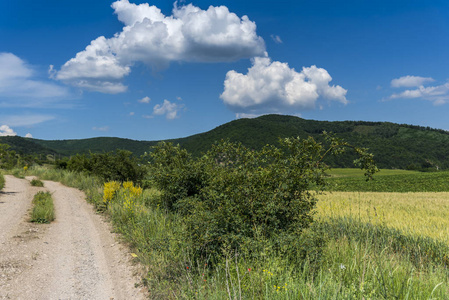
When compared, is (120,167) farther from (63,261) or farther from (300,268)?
(300,268)

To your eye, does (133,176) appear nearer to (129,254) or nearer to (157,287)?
(129,254)

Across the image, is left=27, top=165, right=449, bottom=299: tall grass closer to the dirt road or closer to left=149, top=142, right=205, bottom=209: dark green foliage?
the dirt road

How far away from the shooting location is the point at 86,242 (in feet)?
25.7

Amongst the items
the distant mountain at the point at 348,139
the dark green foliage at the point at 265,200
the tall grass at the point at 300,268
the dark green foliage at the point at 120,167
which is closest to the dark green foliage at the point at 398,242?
the tall grass at the point at 300,268

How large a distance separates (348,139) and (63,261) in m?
141

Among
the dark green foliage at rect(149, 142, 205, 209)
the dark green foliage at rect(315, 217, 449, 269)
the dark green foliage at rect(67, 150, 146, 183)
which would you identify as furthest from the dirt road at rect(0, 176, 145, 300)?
the dark green foliage at rect(67, 150, 146, 183)

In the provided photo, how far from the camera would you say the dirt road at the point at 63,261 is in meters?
5.01

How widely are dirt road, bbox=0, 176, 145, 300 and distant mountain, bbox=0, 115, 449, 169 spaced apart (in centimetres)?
7117

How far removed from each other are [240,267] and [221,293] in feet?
2.76

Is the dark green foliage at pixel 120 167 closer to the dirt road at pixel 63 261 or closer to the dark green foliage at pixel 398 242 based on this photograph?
the dirt road at pixel 63 261

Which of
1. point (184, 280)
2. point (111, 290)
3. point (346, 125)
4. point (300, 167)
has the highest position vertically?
point (346, 125)

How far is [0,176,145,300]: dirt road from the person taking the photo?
501 centimetres

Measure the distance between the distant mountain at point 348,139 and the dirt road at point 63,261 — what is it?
71.2 meters

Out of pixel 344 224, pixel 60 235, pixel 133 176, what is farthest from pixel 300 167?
pixel 133 176
